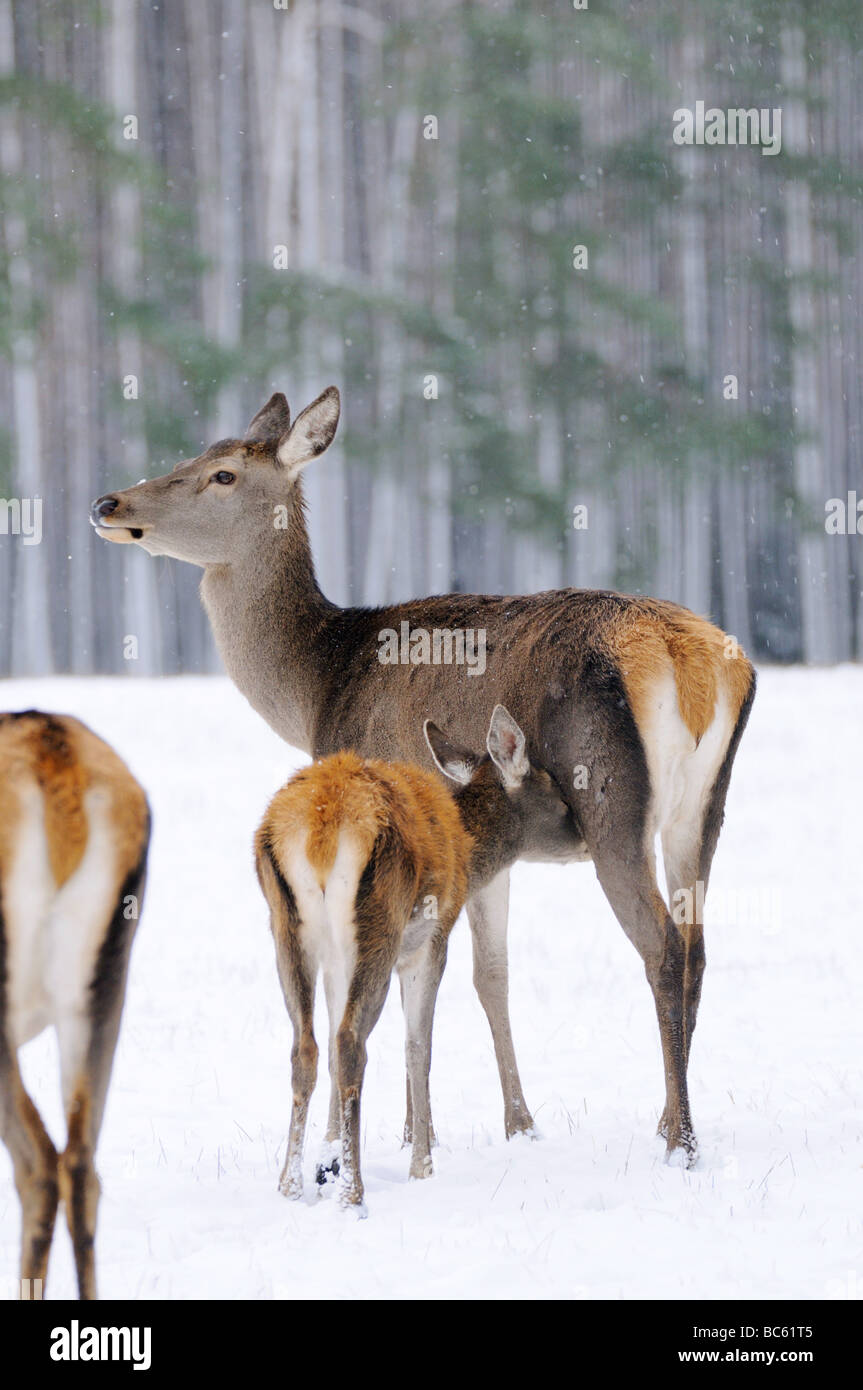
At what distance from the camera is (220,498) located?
6934mm

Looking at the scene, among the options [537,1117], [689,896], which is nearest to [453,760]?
[689,896]

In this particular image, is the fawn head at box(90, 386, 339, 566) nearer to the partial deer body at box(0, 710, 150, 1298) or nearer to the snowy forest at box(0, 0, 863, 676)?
the partial deer body at box(0, 710, 150, 1298)

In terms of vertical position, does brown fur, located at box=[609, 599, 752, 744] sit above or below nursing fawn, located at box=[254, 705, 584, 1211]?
above

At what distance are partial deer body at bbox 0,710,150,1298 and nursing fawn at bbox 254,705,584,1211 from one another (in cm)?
131

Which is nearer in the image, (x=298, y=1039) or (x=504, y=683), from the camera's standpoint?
(x=298, y=1039)

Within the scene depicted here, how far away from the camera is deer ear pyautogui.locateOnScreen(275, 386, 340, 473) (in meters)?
6.90

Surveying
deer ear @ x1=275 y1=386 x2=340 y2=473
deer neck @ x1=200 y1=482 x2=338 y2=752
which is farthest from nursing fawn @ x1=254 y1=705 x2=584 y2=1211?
deer ear @ x1=275 y1=386 x2=340 y2=473

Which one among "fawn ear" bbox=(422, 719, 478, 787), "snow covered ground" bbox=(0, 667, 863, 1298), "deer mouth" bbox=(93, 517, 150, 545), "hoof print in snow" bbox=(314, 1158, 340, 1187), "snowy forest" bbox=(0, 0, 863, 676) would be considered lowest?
"snow covered ground" bbox=(0, 667, 863, 1298)

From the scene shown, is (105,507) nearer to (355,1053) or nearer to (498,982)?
(498,982)

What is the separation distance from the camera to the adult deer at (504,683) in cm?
533

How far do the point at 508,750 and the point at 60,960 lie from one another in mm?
2605

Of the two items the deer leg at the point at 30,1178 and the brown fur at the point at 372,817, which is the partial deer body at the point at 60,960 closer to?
the deer leg at the point at 30,1178

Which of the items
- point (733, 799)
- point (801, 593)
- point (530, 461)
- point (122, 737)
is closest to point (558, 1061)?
point (733, 799)

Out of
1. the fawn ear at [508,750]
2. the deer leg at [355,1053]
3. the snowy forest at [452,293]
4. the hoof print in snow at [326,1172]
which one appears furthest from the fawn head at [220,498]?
the snowy forest at [452,293]
